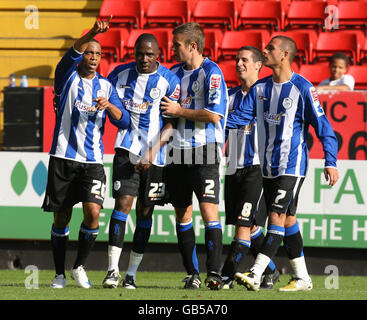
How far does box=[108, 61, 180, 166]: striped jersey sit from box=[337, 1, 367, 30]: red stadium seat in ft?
20.0

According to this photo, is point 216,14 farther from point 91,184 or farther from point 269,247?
point 269,247

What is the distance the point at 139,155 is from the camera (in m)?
6.66

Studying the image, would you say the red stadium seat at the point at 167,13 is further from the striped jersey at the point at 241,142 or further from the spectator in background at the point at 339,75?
the striped jersey at the point at 241,142

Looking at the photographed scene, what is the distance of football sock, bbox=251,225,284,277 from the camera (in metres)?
6.30

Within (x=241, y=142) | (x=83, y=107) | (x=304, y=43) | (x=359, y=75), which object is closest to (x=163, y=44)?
(x=304, y=43)

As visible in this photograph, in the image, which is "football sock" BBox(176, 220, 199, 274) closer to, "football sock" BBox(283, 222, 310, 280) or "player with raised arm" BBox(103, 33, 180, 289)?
"player with raised arm" BBox(103, 33, 180, 289)

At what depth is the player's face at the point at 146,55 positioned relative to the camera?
6.57 meters

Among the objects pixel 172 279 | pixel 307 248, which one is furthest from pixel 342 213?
pixel 172 279

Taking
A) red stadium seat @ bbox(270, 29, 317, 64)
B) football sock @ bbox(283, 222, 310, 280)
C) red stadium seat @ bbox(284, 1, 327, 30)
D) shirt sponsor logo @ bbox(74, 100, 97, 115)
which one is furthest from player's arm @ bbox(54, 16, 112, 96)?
red stadium seat @ bbox(284, 1, 327, 30)

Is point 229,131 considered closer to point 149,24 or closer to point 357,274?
point 357,274

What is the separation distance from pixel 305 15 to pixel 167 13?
6.82 feet

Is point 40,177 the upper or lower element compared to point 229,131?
lower

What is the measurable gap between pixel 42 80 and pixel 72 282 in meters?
5.48

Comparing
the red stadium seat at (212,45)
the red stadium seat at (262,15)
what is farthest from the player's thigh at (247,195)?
the red stadium seat at (262,15)
